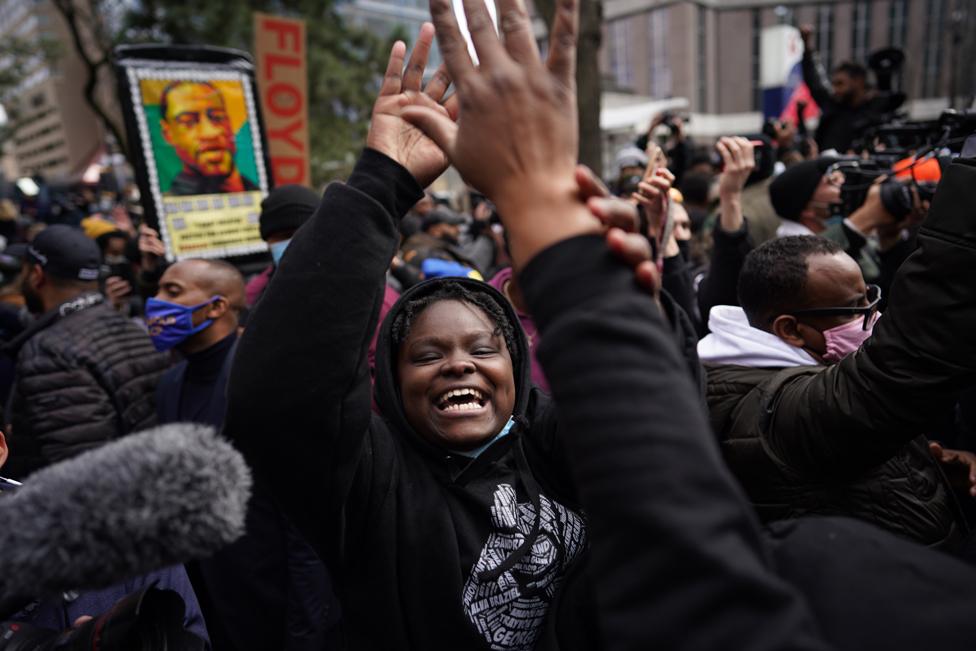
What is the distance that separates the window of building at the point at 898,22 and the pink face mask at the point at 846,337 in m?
48.2

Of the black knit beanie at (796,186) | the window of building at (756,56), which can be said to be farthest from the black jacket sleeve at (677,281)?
the window of building at (756,56)

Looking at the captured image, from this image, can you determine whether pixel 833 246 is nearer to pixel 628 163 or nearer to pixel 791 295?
pixel 791 295

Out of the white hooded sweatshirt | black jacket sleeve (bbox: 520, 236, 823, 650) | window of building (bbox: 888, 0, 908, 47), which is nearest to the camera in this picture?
black jacket sleeve (bbox: 520, 236, 823, 650)

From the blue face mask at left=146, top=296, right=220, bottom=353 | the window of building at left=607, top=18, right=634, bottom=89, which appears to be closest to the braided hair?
the blue face mask at left=146, top=296, right=220, bottom=353

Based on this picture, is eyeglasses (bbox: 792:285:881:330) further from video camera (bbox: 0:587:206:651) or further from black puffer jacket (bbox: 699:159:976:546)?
video camera (bbox: 0:587:206:651)

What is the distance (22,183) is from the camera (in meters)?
16.5

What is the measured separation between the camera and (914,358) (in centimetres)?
136

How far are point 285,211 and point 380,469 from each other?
232 cm

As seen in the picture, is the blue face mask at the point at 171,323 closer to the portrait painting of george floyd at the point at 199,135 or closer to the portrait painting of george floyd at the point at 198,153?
the portrait painting of george floyd at the point at 198,153

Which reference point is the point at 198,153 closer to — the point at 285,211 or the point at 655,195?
the point at 285,211

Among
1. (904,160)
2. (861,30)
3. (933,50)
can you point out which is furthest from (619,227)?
(861,30)

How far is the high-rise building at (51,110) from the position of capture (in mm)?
26325

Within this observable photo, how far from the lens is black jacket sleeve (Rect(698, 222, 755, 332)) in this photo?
2.83 meters

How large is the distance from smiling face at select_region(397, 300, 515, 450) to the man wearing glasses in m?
0.64
